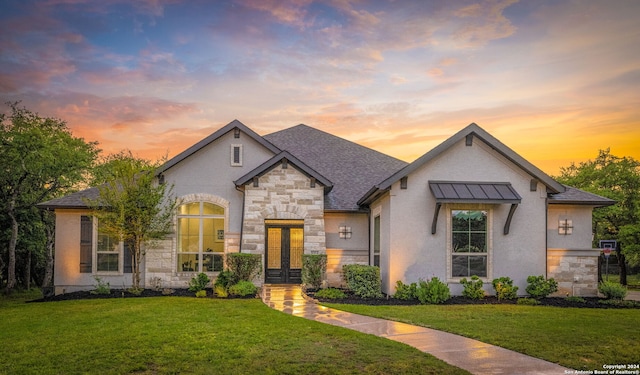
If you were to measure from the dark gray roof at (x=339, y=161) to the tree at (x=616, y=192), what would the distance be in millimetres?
13413

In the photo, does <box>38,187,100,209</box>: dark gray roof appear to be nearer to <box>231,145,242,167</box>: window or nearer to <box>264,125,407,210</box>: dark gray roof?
<box>231,145,242,167</box>: window

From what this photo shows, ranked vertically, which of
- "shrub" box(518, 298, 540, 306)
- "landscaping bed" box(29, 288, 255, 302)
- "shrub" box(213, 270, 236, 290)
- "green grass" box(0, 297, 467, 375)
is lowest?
"landscaping bed" box(29, 288, 255, 302)

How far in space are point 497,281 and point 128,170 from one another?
1197 centimetres

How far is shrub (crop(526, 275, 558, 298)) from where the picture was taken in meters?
15.0

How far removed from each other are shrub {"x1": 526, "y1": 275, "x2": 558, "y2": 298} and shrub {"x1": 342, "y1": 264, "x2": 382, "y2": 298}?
4461 millimetres

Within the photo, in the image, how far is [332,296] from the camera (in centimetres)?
1474

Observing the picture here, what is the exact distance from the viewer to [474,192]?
49.5ft

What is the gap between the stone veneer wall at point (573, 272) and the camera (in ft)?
53.3

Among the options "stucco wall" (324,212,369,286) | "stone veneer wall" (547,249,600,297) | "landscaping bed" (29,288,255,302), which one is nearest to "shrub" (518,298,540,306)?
"stone veneer wall" (547,249,600,297)

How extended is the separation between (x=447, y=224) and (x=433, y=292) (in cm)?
233

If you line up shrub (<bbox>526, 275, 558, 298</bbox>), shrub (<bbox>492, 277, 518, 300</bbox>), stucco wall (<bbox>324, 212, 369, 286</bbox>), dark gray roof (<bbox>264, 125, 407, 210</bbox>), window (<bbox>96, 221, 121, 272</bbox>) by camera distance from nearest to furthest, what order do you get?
shrub (<bbox>492, 277, 518, 300</bbox>) < shrub (<bbox>526, 275, 558, 298</bbox>) < window (<bbox>96, 221, 121, 272</bbox>) < stucco wall (<bbox>324, 212, 369, 286</bbox>) < dark gray roof (<bbox>264, 125, 407, 210</bbox>)

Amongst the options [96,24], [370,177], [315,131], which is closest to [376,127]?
[370,177]

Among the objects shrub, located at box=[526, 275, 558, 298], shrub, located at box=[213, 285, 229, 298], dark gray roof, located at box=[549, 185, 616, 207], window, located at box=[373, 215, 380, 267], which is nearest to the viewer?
shrub, located at box=[526, 275, 558, 298]

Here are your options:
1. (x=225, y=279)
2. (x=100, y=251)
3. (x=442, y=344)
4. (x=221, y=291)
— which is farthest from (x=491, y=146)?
(x=100, y=251)
